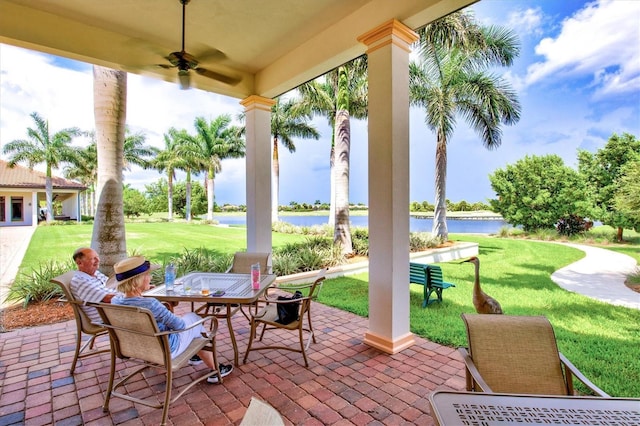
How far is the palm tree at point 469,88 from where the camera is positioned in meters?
9.95

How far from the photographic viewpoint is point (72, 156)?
22.5 metres

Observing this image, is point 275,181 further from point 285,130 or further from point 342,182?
point 342,182

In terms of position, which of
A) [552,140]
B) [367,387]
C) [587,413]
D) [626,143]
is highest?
[552,140]

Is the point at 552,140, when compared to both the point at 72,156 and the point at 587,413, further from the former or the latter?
the point at 72,156

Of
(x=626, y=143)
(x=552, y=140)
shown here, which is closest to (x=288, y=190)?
(x=552, y=140)

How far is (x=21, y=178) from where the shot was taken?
21.3 m

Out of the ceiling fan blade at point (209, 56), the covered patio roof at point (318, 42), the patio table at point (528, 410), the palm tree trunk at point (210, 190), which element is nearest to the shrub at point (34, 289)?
the covered patio roof at point (318, 42)

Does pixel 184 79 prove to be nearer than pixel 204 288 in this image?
No

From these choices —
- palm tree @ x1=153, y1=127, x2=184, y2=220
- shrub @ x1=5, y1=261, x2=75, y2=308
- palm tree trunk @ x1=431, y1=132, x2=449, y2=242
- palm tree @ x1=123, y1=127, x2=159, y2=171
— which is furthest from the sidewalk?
palm tree trunk @ x1=431, y1=132, x2=449, y2=242

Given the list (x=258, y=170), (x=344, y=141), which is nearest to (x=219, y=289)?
(x=258, y=170)

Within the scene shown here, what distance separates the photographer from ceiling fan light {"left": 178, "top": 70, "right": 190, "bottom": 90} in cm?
318

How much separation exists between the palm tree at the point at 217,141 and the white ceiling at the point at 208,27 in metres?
18.6

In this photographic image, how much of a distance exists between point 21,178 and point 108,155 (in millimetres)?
24203

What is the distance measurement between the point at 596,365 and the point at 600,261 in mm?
8538
